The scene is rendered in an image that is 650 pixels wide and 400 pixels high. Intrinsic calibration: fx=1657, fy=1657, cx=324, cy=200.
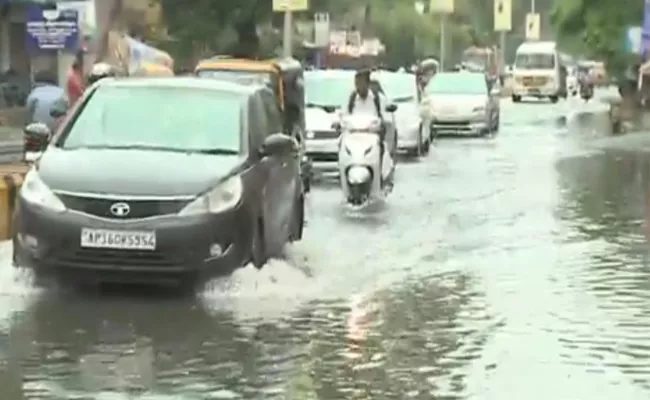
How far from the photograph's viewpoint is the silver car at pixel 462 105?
3725 cm

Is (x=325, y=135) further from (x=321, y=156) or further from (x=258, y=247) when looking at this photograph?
(x=258, y=247)

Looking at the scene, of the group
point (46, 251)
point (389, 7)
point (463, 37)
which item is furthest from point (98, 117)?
point (463, 37)

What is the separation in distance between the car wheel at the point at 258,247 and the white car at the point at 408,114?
50.8 ft

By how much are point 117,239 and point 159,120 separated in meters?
1.65

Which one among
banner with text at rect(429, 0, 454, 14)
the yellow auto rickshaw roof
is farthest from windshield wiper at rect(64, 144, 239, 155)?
banner with text at rect(429, 0, 454, 14)

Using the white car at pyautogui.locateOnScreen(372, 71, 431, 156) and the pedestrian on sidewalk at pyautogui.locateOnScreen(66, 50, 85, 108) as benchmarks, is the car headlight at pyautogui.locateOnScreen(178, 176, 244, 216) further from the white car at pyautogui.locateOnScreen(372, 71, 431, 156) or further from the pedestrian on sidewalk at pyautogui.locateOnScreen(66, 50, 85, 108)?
the white car at pyautogui.locateOnScreen(372, 71, 431, 156)

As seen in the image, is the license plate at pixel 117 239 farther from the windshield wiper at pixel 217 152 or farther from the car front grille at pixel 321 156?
the car front grille at pixel 321 156

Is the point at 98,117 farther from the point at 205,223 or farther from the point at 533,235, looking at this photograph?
the point at 533,235

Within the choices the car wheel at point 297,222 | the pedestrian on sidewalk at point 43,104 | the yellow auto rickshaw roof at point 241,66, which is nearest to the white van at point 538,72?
the yellow auto rickshaw roof at point 241,66

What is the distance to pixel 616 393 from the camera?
8586 mm

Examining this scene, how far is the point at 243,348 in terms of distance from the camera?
9781 mm

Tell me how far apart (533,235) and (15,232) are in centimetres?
607

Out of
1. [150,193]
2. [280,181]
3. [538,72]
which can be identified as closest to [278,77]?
[280,181]

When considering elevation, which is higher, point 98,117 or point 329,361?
point 98,117
